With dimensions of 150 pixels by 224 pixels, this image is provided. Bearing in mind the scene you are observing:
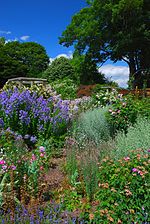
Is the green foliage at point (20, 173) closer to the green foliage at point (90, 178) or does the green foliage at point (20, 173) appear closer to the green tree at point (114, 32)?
the green foliage at point (90, 178)

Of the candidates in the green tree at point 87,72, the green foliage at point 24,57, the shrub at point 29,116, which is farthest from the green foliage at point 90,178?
the green foliage at point 24,57

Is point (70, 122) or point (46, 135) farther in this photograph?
point (70, 122)

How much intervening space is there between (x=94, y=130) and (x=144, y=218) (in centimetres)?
402

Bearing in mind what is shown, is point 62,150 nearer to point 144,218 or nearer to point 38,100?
point 38,100

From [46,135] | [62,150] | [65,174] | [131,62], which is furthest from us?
[131,62]

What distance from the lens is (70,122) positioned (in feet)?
26.0

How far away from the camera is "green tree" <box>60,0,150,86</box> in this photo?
82.1 ft

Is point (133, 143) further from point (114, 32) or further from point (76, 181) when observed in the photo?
point (114, 32)

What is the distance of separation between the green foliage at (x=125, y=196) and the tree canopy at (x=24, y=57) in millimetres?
35887

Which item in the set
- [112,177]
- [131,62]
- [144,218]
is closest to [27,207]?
[112,177]

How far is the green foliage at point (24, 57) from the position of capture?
129 feet

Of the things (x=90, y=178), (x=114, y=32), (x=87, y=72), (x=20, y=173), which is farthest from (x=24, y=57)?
(x=90, y=178)

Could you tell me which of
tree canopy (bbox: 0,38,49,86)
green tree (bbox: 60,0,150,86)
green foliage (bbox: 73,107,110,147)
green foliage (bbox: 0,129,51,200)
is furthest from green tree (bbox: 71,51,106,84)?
green foliage (bbox: 0,129,51,200)

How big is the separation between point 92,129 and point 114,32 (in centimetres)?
2128
